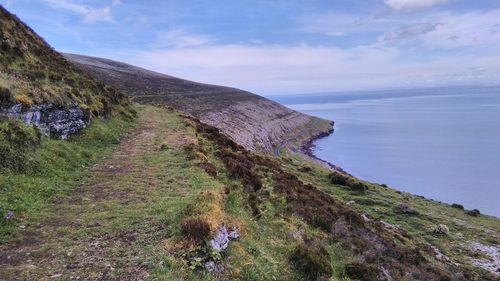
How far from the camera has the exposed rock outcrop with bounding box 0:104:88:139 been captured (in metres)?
19.4

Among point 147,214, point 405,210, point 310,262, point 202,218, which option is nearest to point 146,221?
point 147,214

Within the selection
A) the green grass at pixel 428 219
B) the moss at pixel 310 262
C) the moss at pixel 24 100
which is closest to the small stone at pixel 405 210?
the green grass at pixel 428 219

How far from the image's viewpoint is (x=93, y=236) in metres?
11.5

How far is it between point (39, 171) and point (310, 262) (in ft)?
38.8

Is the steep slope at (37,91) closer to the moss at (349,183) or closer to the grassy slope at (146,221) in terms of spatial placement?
the grassy slope at (146,221)

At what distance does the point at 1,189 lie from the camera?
13.4 meters

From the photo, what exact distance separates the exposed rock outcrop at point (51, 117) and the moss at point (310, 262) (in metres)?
14.8

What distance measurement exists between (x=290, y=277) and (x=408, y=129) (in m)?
165

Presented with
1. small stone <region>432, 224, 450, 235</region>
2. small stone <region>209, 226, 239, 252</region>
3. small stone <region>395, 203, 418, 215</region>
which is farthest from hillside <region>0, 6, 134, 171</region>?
small stone <region>432, 224, 450, 235</region>

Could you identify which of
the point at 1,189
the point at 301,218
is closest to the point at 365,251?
the point at 301,218

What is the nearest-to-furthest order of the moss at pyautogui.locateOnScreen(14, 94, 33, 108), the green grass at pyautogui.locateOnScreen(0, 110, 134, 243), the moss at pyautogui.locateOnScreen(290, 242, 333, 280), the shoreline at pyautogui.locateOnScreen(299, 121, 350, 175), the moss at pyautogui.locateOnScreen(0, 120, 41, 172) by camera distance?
the green grass at pyautogui.locateOnScreen(0, 110, 134, 243) → the moss at pyautogui.locateOnScreen(290, 242, 333, 280) → the moss at pyautogui.locateOnScreen(0, 120, 41, 172) → the moss at pyautogui.locateOnScreen(14, 94, 33, 108) → the shoreline at pyautogui.locateOnScreen(299, 121, 350, 175)

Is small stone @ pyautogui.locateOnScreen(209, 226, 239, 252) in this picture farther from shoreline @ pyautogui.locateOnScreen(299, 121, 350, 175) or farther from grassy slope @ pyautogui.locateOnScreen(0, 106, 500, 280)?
shoreline @ pyautogui.locateOnScreen(299, 121, 350, 175)

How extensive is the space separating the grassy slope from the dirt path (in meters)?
0.03

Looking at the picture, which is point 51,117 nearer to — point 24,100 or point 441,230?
point 24,100
